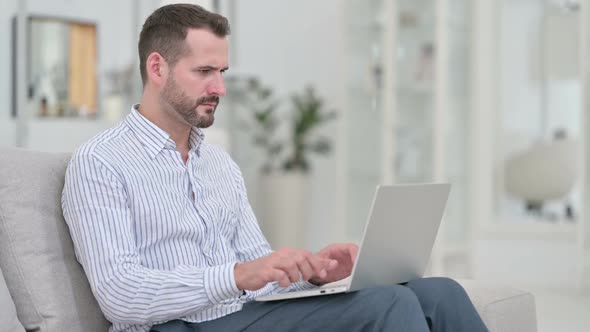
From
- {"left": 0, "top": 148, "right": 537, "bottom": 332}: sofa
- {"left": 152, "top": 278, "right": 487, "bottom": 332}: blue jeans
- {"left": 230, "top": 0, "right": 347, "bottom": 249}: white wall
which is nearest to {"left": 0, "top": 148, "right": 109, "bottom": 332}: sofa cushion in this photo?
{"left": 0, "top": 148, "right": 537, "bottom": 332}: sofa

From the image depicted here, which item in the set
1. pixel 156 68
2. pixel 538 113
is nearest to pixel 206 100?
pixel 156 68

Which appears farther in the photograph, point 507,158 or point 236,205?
point 507,158

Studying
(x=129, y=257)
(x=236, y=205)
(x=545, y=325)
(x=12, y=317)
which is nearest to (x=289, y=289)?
(x=236, y=205)

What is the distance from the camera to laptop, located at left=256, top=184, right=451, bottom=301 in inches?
68.6

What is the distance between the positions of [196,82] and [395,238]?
0.57 metres

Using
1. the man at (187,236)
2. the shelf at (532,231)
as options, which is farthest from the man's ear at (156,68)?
the shelf at (532,231)

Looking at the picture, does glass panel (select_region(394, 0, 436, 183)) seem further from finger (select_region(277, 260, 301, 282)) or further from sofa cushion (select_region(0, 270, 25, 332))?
sofa cushion (select_region(0, 270, 25, 332))

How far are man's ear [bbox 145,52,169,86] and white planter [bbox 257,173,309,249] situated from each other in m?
4.06

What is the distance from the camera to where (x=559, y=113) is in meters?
5.54

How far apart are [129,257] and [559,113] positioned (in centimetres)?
430

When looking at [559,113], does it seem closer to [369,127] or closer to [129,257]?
[369,127]

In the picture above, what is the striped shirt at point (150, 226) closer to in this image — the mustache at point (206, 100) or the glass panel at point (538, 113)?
the mustache at point (206, 100)

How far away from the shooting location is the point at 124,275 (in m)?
1.72

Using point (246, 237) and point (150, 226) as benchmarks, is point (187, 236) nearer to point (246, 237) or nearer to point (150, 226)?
point (150, 226)
